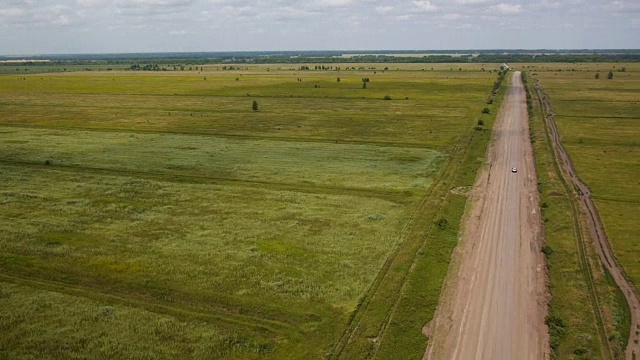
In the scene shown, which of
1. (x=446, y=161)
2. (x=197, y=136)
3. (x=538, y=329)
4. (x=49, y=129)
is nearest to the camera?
(x=538, y=329)

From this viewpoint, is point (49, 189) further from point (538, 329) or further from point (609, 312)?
point (609, 312)

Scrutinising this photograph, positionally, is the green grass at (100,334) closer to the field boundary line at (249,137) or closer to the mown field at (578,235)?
the mown field at (578,235)

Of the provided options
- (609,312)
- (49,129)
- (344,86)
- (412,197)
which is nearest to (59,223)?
(412,197)

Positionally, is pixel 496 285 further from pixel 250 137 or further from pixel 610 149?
pixel 250 137

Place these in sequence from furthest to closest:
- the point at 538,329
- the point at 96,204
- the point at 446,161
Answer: the point at 446,161 → the point at 96,204 → the point at 538,329

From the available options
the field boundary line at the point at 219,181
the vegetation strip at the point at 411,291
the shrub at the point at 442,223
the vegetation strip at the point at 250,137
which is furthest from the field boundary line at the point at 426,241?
the vegetation strip at the point at 250,137

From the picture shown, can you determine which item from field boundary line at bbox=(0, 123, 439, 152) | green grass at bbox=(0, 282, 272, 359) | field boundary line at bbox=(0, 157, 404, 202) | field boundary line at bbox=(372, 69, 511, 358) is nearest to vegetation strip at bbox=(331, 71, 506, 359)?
field boundary line at bbox=(372, 69, 511, 358)

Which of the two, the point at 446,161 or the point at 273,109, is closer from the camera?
the point at 446,161

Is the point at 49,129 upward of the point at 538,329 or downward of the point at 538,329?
upward
